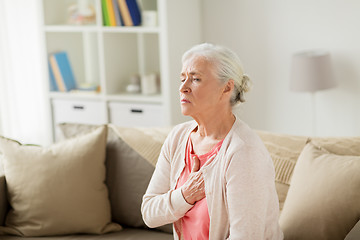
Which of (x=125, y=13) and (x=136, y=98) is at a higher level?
(x=125, y=13)

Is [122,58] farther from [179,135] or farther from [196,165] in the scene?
[196,165]

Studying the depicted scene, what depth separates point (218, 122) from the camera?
1992mm

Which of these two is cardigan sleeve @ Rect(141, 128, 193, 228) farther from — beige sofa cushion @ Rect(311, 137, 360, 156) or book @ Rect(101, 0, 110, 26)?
book @ Rect(101, 0, 110, 26)

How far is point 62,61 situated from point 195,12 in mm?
1054

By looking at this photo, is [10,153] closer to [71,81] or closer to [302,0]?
[71,81]

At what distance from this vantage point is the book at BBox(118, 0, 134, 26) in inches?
156

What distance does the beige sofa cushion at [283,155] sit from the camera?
2367 millimetres

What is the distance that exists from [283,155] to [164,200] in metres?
0.63

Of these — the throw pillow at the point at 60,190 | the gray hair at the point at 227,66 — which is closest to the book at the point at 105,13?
the throw pillow at the point at 60,190

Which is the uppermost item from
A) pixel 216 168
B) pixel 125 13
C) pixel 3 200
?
pixel 125 13

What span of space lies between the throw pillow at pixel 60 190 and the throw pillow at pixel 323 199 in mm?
890

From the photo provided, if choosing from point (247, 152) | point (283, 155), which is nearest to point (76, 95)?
point (283, 155)

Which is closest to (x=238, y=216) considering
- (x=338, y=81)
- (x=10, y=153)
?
(x=10, y=153)

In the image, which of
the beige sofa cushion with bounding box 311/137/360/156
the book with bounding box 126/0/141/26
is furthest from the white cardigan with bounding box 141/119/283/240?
the book with bounding box 126/0/141/26
